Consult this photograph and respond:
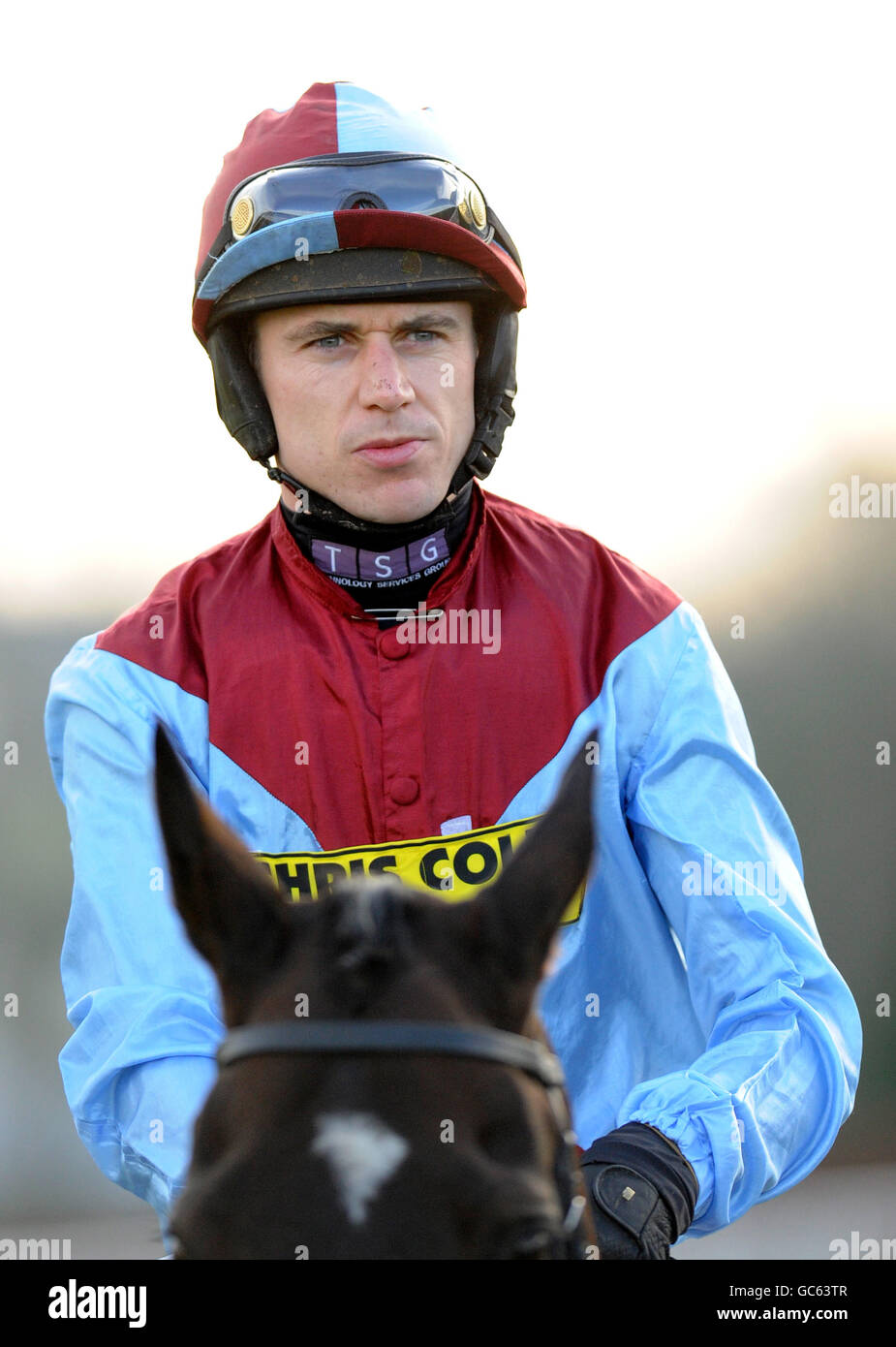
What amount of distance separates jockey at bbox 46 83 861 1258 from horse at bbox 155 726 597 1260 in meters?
0.73

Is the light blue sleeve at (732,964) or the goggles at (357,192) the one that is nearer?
the light blue sleeve at (732,964)

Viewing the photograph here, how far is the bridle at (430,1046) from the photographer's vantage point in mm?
1071

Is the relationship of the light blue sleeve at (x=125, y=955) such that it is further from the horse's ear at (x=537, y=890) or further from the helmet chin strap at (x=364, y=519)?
the horse's ear at (x=537, y=890)

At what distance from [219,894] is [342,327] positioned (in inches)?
46.7

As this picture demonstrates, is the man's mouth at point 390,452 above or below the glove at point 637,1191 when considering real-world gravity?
above

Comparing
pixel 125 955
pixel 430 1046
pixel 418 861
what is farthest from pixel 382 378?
pixel 430 1046

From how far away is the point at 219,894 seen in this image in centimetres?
117

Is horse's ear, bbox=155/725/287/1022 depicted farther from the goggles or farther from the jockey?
the goggles

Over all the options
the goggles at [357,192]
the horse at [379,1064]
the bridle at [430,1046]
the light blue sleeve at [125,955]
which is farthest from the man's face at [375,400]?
the bridle at [430,1046]

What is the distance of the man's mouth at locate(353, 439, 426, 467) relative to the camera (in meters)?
2.11

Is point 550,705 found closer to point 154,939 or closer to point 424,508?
point 424,508

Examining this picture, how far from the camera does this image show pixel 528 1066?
1136 millimetres

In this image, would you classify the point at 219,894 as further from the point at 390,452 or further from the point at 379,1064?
the point at 390,452
